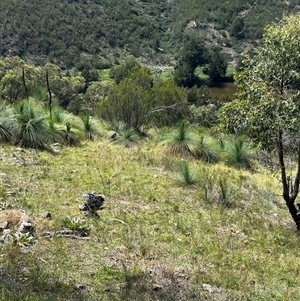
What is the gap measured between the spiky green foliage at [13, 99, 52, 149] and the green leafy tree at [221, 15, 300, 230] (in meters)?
5.35

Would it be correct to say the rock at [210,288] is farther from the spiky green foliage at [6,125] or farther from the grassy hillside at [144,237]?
the spiky green foliage at [6,125]

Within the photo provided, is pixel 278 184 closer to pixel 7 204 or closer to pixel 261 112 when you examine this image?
pixel 261 112

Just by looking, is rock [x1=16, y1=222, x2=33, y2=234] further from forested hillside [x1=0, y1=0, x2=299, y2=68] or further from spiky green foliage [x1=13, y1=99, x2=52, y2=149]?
forested hillside [x1=0, y1=0, x2=299, y2=68]

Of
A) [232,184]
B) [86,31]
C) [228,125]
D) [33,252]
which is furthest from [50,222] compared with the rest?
[86,31]

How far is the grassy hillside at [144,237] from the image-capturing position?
4668 millimetres

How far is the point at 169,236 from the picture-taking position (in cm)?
634

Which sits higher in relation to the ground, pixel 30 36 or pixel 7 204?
pixel 7 204

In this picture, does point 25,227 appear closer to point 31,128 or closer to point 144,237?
point 144,237

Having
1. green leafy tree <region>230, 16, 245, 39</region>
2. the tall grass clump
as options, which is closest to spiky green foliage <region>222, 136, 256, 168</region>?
the tall grass clump

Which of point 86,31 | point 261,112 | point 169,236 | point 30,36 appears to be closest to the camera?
point 169,236

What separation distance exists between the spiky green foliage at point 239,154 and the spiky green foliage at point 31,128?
548cm

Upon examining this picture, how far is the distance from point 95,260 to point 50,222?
1.10 metres

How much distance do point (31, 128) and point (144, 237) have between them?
5.88m

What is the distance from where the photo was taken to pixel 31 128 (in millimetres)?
10898
